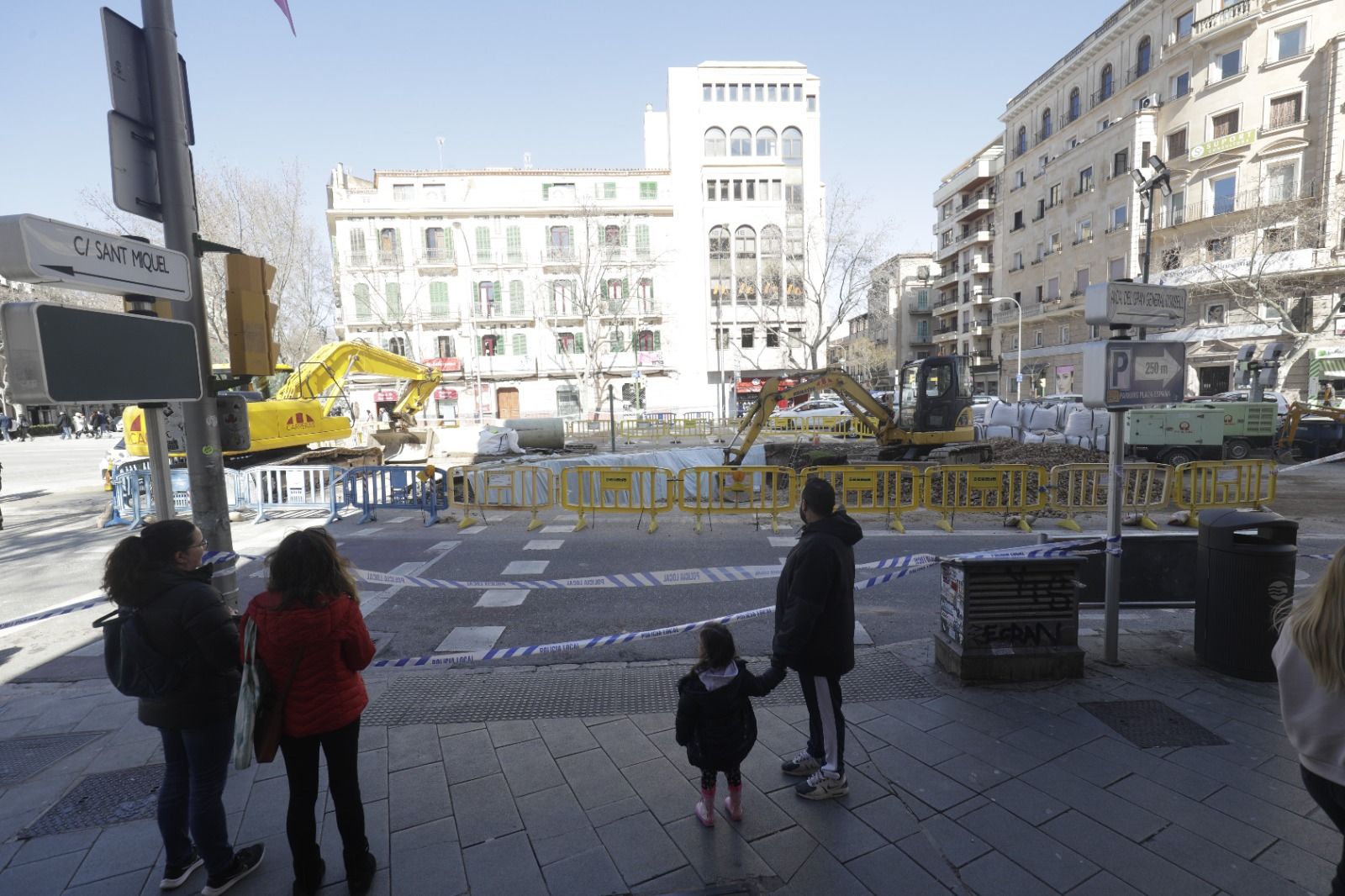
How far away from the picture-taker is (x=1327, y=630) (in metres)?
2.09

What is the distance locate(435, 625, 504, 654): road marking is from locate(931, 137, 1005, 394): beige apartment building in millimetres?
52503

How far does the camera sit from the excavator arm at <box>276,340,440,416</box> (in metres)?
13.5

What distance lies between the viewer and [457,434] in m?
19.1

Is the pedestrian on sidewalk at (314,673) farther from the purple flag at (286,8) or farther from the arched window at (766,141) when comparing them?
the arched window at (766,141)

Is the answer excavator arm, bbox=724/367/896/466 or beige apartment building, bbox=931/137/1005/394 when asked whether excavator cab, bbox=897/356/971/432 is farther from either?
beige apartment building, bbox=931/137/1005/394

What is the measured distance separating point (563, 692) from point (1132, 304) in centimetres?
494

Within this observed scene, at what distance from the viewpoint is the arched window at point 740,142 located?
4644 centimetres

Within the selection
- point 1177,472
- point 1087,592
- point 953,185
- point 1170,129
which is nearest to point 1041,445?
point 1177,472

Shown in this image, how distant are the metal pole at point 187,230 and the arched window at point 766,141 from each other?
156 ft

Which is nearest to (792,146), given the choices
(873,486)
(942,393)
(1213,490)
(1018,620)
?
(942,393)

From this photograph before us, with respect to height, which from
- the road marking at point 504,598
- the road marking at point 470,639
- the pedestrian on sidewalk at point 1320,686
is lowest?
the road marking at point 470,639

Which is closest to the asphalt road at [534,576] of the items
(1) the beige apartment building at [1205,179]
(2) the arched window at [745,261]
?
(1) the beige apartment building at [1205,179]

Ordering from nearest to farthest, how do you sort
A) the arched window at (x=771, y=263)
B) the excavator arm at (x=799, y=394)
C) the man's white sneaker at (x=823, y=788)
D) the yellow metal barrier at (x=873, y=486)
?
the man's white sneaker at (x=823, y=788) → the yellow metal barrier at (x=873, y=486) → the excavator arm at (x=799, y=394) → the arched window at (x=771, y=263)

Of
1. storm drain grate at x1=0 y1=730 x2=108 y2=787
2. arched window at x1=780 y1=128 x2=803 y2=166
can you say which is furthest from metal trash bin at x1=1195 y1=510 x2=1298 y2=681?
arched window at x1=780 y1=128 x2=803 y2=166
